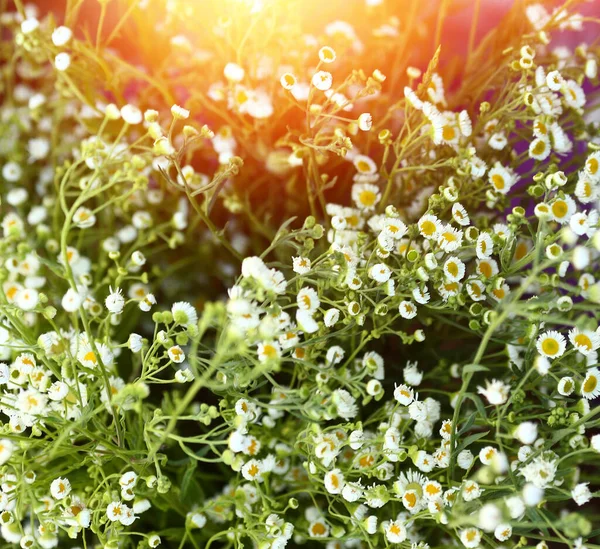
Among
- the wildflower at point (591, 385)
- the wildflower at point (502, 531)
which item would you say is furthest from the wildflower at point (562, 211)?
the wildflower at point (502, 531)

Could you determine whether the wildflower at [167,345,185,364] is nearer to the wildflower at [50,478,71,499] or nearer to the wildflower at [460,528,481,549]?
the wildflower at [50,478,71,499]

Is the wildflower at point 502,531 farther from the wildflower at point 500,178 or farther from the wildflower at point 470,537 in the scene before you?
the wildflower at point 500,178

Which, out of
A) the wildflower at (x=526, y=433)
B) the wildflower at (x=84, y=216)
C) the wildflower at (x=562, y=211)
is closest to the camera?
the wildflower at (x=526, y=433)

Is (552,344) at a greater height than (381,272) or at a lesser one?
lesser

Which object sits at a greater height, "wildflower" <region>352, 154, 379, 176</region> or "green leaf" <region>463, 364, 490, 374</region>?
"wildflower" <region>352, 154, 379, 176</region>

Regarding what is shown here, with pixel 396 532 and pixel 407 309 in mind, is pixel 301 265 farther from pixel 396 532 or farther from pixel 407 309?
pixel 396 532

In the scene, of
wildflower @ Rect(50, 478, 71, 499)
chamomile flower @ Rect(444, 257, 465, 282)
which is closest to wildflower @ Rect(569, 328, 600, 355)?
chamomile flower @ Rect(444, 257, 465, 282)

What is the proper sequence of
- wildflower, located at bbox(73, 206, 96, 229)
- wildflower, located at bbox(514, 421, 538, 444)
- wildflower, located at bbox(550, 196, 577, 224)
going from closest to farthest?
wildflower, located at bbox(514, 421, 538, 444), wildflower, located at bbox(550, 196, 577, 224), wildflower, located at bbox(73, 206, 96, 229)

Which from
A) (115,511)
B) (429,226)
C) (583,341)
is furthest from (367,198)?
(115,511)
